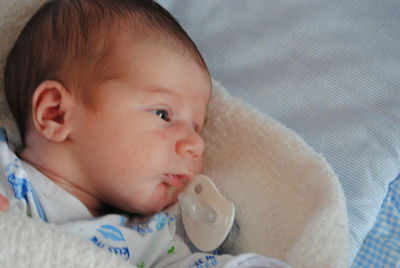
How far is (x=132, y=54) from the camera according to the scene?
3.39ft

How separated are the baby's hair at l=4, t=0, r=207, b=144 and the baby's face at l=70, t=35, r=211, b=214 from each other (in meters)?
0.03

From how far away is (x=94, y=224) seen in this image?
98 centimetres

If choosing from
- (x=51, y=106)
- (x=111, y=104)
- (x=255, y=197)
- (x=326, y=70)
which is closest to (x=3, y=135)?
(x=51, y=106)

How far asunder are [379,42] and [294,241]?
0.55m

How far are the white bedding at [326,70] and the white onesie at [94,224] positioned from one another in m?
0.35

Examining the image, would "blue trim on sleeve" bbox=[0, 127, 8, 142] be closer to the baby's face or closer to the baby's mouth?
the baby's face

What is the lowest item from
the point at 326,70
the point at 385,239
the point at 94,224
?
the point at 385,239

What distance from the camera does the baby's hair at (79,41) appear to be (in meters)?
1.02

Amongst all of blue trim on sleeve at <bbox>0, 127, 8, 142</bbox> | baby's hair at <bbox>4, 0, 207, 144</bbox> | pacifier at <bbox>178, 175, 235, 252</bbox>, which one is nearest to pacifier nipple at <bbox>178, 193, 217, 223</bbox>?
pacifier at <bbox>178, 175, 235, 252</bbox>

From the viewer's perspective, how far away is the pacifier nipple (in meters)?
1.04

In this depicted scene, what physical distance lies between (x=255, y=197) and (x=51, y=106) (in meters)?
0.43

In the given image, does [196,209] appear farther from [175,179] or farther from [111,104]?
[111,104]

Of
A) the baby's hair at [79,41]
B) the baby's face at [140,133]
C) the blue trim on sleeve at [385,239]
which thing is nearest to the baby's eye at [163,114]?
the baby's face at [140,133]

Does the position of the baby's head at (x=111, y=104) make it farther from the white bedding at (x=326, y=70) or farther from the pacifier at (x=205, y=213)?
the white bedding at (x=326, y=70)
